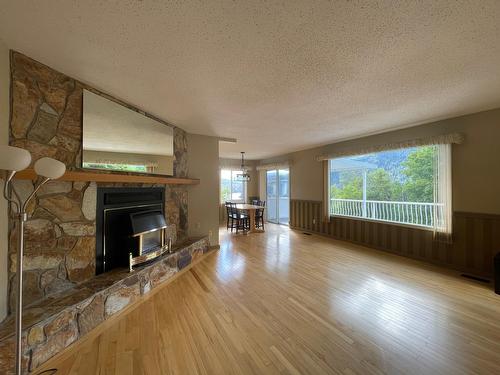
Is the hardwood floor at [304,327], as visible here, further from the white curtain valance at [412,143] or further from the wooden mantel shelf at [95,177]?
the white curtain valance at [412,143]

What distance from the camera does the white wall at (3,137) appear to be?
1.54m

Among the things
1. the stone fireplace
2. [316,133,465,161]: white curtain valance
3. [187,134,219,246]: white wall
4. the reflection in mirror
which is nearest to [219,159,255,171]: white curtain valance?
[187,134,219,246]: white wall

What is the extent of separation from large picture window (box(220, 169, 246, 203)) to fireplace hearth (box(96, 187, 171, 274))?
467 centimetres

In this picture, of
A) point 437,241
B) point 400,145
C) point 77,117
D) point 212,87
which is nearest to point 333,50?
point 212,87

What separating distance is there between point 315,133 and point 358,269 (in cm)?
256

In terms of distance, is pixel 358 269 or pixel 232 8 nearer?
pixel 232 8

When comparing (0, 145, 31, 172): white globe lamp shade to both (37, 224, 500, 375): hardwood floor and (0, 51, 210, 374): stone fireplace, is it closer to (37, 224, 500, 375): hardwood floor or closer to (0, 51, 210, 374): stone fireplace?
(0, 51, 210, 374): stone fireplace

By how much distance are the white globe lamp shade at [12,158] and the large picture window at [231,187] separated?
6.54 metres

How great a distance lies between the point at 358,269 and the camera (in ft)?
10.3

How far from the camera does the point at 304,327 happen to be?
183 centimetres

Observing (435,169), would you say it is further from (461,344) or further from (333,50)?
(333,50)

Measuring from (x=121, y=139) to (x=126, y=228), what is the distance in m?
1.13

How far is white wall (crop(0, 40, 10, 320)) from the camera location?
1.54 meters

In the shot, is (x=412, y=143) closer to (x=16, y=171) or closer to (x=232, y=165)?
(x=16, y=171)
